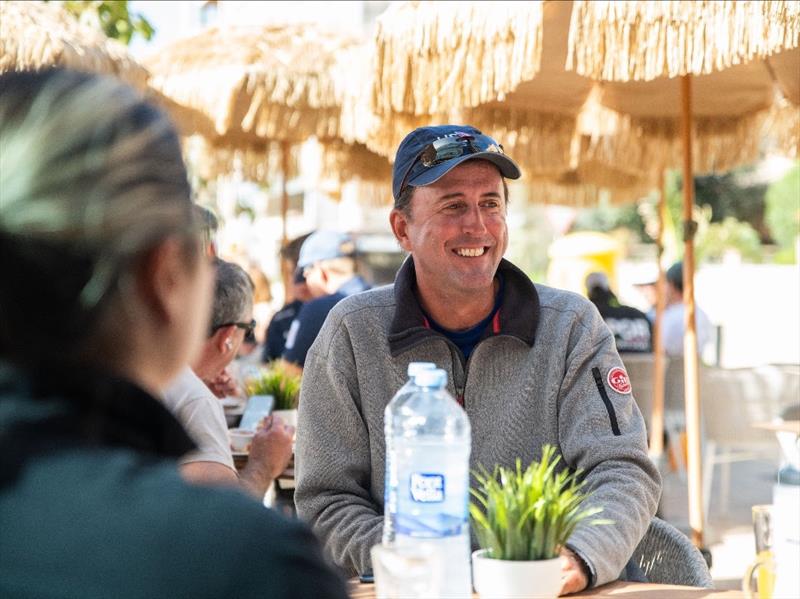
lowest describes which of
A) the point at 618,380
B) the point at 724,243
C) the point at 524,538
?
the point at 524,538

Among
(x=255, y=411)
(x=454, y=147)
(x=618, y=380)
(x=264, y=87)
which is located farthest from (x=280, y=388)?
(x=264, y=87)

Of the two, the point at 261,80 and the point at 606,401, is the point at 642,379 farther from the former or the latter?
the point at 606,401

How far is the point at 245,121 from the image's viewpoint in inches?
315

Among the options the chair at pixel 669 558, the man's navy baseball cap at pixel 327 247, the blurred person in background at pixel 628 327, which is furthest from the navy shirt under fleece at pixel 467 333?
the blurred person in background at pixel 628 327

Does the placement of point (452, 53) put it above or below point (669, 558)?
above

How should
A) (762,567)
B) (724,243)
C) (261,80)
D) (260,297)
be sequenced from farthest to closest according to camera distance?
1. (724,243)
2. (260,297)
3. (261,80)
4. (762,567)

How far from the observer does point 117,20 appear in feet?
25.1

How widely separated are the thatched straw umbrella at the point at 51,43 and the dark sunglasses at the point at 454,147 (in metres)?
2.98

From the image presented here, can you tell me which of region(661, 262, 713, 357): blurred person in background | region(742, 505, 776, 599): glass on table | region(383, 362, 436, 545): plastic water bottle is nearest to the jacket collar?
region(383, 362, 436, 545): plastic water bottle

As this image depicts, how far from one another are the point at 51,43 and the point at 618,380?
13.3ft

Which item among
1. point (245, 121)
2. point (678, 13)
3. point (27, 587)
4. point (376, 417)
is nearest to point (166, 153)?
point (27, 587)

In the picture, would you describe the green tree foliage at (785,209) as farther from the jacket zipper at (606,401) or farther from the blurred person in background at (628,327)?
the jacket zipper at (606,401)

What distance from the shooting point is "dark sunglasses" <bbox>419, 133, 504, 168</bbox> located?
2.95 metres

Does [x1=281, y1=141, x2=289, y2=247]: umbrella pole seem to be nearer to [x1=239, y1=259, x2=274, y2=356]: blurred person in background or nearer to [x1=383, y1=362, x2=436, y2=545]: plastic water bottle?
[x1=239, y1=259, x2=274, y2=356]: blurred person in background
